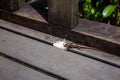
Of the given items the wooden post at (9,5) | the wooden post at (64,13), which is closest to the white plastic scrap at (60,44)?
the wooden post at (64,13)

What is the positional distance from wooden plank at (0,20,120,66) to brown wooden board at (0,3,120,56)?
4 centimetres

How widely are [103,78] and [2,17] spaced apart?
1.22 meters

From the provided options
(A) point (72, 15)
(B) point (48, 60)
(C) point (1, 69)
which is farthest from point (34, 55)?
(A) point (72, 15)

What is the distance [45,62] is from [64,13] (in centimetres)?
43

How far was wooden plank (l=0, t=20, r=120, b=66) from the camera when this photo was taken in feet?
7.26

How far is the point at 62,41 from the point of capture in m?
2.43

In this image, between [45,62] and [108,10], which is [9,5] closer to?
[45,62]

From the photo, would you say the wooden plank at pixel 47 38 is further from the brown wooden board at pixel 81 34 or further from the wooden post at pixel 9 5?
the wooden post at pixel 9 5

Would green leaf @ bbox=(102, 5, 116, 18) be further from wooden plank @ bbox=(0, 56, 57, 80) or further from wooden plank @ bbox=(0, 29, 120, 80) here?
wooden plank @ bbox=(0, 56, 57, 80)

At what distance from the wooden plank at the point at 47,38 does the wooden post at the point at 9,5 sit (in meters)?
0.14

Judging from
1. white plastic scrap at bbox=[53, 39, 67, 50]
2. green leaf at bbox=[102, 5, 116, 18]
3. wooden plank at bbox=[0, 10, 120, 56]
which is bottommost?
white plastic scrap at bbox=[53, 39, 67, 50]

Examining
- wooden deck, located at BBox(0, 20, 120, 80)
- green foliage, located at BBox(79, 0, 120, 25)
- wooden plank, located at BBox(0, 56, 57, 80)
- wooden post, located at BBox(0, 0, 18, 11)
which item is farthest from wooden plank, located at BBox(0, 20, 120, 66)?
green foliage, located at BBox(79, 0, 120, 25)

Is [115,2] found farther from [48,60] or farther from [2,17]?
[2,17]

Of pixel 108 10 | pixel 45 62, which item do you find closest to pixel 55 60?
pixel 45 62
